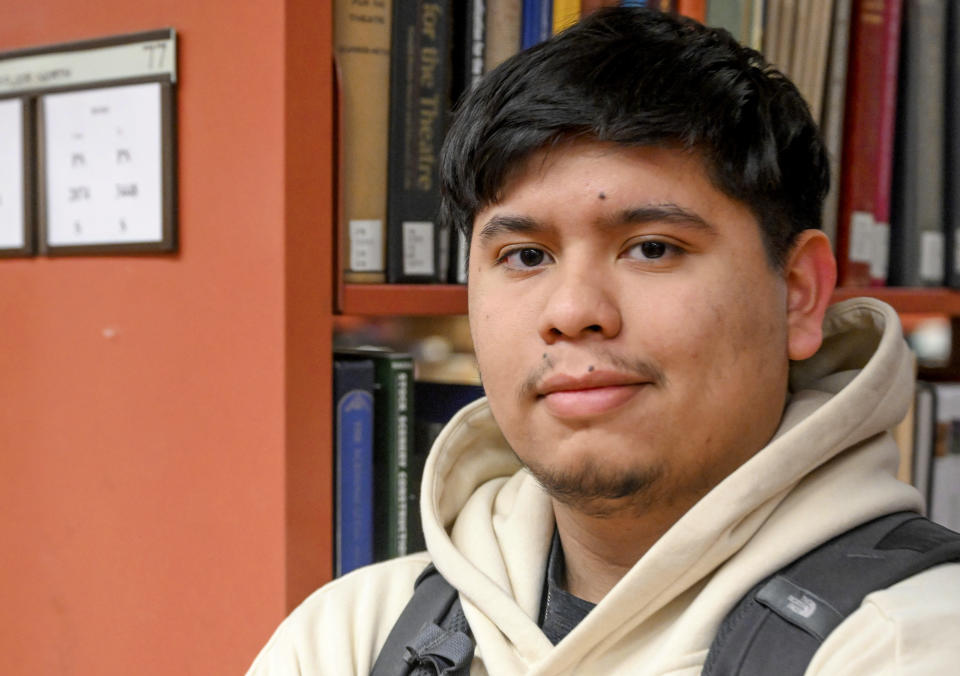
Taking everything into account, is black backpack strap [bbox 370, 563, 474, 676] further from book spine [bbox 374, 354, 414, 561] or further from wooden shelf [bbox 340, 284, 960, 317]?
wooden shelf [bbox 340, 284, 960, 317]

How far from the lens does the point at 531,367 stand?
86 centimetres

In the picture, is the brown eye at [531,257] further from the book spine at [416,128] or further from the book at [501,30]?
the book at [501,30]

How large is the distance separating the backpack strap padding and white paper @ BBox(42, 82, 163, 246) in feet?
1.63

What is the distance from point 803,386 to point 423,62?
57 centimetres

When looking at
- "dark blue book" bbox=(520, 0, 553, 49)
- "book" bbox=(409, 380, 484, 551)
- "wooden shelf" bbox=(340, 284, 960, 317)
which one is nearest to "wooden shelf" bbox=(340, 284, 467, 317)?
"wooden shelf" bbox=(340, 284, 960, 317)

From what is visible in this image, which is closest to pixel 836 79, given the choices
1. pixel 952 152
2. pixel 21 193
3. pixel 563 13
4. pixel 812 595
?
pixel 952 152

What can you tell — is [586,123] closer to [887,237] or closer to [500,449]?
[500,449]

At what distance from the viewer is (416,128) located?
3.82 ft

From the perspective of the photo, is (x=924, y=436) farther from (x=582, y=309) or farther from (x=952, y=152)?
(x=582, y=309)

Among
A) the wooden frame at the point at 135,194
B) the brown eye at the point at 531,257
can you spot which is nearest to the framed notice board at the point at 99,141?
the wooden frame at the point at 135,194

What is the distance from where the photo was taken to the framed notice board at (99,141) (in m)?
1.11

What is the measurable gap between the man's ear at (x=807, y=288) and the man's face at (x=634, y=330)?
28mm

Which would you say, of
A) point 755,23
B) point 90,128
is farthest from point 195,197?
point 755,23

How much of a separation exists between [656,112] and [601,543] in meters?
0.41
